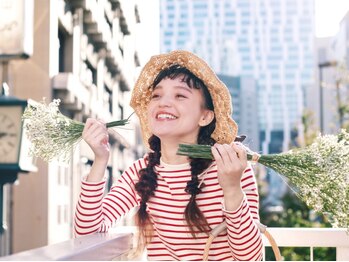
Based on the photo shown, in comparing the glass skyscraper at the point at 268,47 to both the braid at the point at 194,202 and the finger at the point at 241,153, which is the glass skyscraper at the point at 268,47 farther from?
the finger at the point at 241,153

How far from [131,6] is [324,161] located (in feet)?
38.7

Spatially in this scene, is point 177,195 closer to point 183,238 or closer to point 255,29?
point 183,238

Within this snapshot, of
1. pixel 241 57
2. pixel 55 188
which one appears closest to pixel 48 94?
pixel 55 188

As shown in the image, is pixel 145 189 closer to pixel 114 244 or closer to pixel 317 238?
pixel 114 244

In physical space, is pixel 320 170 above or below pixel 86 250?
above

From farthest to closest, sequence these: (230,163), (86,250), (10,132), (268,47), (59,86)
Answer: (268,47) → (59,86) → (10,132) → (230,163) → (86,250)

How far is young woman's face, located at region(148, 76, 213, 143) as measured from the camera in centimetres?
144

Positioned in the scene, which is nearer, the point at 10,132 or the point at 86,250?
the point at 86,250

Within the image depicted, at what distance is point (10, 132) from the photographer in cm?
562

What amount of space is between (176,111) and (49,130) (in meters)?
0.30

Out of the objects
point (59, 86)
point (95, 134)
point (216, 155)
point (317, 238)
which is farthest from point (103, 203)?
point (59, 86)

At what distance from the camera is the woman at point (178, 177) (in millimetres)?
1430

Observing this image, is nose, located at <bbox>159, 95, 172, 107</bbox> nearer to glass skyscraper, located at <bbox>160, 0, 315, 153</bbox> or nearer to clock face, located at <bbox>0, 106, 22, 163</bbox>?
clock face, located at <bbox>0, 106, 22, 163</bbox>

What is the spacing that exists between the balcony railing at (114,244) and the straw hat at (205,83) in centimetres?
34
